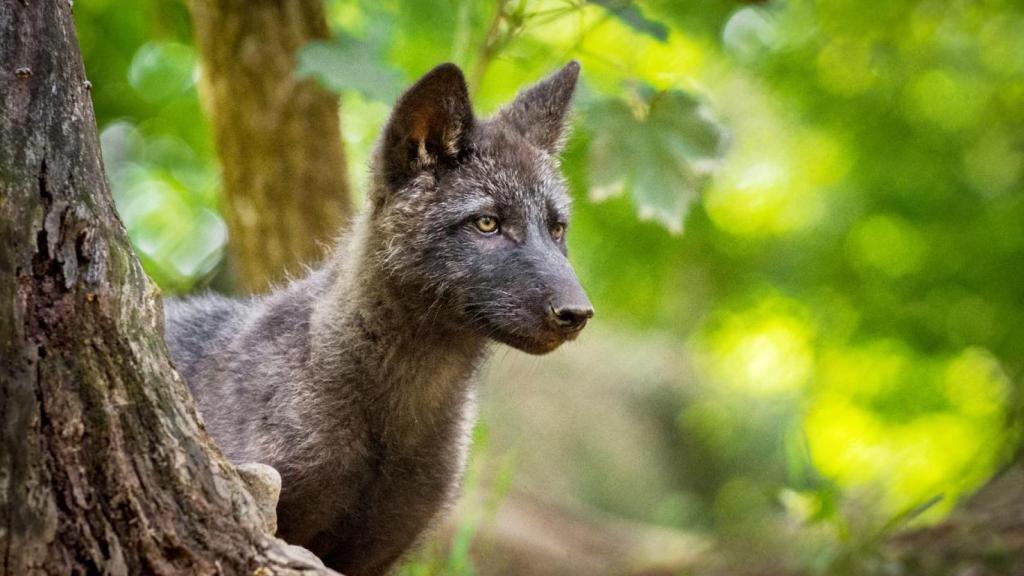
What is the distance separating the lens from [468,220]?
15.4ft

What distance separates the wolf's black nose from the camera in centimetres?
427

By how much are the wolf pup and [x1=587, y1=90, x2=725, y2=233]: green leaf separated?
72 cm

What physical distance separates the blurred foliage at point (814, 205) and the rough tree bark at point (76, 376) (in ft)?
14.3

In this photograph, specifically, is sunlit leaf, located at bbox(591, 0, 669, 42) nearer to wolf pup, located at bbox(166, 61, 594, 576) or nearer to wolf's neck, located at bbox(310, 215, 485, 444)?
wolf pup, located at bbox(166, 61, 594, 576)

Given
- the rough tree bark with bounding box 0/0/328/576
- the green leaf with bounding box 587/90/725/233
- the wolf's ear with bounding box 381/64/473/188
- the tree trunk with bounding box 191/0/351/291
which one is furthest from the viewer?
the tree trunk with bounding box 191/0/351/291

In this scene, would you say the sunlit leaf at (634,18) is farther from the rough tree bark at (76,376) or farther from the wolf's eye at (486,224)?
the rough tree bark at (76,376)

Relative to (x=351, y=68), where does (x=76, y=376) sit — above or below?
below

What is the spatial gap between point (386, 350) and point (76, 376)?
1.87 meters

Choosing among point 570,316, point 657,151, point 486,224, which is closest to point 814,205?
point 657,151

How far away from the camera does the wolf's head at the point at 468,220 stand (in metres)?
4.48

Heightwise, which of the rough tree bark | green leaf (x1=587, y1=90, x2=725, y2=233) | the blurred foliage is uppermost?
the blurred foliage

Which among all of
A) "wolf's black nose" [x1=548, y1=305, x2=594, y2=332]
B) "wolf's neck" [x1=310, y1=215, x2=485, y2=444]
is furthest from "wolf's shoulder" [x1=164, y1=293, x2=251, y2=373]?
"wolf's black nose" [x1=548, y1=305, x2=594, y2=332]

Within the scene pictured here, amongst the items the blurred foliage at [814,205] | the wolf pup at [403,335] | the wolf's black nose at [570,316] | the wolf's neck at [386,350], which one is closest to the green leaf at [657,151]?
the wolf pup at [403,335]

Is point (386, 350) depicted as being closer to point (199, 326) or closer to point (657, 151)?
point (199, 326)
